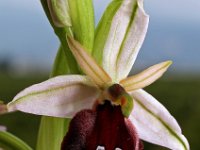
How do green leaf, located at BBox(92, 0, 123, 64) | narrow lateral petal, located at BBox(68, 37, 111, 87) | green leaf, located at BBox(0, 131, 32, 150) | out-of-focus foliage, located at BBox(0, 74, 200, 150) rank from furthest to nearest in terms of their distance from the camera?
out-of-focus foliage, located at BBox(0, 74, 200, 150), green leaf, located at BBox(0, 131, 32, 150), green leaf, located at BBox(92, 0, 123, 64), narrow lateral petal, located at BBox(68, 37, 111, 87)

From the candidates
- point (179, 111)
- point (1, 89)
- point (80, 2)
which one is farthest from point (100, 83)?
point (1, 89)

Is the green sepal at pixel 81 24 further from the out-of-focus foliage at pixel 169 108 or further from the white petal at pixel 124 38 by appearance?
the out-of-focus foliage at pixel 169 108

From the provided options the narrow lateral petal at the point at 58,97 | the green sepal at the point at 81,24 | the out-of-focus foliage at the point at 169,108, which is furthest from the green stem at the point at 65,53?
the out-of-focus foliage at the point at 169,108

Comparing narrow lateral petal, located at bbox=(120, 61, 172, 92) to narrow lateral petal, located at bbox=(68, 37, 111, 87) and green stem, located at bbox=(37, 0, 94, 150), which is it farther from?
green stem, located at bbox=(37, 0, 94, 150)

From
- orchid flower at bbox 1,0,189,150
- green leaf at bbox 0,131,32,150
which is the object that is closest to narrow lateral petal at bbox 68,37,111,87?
orchid flower at bbox 1,0,189,150

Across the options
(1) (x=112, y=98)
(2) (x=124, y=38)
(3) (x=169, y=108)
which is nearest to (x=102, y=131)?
(1) (x=112, y=98)

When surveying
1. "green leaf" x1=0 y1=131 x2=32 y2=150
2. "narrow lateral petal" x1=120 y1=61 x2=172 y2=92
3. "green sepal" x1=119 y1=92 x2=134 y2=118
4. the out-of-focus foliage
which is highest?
"narrow lateral petal" x1=120 y1=61 x2=172 y2=92

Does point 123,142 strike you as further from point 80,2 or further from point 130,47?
point 80,2

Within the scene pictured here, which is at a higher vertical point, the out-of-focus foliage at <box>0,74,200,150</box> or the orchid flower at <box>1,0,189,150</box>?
the orchid flower at <box>1,0,189,150</box>
